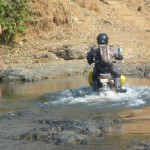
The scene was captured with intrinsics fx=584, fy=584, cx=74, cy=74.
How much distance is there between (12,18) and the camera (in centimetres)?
2838

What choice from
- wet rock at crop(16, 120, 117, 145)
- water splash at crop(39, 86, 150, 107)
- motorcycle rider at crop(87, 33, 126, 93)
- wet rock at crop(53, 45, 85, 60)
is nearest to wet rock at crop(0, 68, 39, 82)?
wet rock at crop(53, 45, 85, 60)

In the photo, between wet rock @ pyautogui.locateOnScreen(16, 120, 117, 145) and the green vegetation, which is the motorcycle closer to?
wet rock @ pyautogui.locateOnScreen(16, 120, 117, 145)

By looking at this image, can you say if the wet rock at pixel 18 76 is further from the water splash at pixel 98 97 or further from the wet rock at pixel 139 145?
the wet rock at pixel 139 145

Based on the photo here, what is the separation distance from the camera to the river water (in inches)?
343

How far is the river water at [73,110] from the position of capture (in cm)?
872

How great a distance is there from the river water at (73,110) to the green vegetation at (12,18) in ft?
32.8

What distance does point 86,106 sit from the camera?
42.4 feet

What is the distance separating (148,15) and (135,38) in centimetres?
536

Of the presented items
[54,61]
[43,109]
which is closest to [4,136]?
[43,109]

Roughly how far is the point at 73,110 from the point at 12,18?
16585 mm

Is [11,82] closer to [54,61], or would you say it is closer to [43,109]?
[54,61]

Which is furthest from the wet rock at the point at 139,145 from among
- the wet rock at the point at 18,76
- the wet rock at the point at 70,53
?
the wet rock at the point at 70,53

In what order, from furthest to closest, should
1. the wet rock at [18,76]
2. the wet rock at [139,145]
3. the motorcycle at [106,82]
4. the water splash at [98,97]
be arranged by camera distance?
the wet rock at [18,76] → the motorcycle at [106,82] → the water splash at [98,97] → the wet rock at [139,145]

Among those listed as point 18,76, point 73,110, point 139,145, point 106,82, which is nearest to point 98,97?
point 106,82
